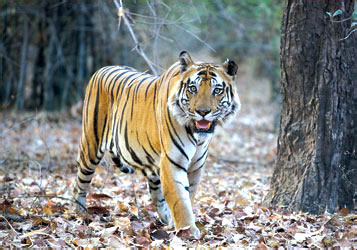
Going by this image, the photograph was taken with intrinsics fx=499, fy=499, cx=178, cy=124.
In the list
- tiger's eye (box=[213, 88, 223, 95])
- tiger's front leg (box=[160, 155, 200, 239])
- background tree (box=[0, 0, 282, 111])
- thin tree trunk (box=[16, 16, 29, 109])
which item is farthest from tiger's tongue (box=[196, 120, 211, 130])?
thin tree trunk (box=[16, 16, 29, 109])

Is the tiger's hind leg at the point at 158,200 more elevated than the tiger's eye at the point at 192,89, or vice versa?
the tiger's eye at the point at 192,89

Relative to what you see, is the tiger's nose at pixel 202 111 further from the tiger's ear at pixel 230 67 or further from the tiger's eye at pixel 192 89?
the tiger's ear at pixel 230 67

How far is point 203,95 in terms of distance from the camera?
4387 millimetres

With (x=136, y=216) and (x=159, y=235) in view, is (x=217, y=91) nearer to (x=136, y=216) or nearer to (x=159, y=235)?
(x=159, y=235)

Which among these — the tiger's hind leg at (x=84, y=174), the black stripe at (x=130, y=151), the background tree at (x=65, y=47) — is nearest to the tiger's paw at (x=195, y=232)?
the black stripe at (x=130, y=151)

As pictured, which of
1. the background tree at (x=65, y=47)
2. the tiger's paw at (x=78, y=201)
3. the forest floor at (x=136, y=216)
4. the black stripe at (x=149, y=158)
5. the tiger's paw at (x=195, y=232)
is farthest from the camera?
the background tree at (x=65, y=47)

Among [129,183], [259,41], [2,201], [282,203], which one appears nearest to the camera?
[2,201]

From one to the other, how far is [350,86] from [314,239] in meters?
1.82

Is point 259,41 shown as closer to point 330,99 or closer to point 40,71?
point 40,71

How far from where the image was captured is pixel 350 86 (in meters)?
5.25

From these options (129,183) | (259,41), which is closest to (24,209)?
Answer: (129,183)

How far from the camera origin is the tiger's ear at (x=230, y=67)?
458 cm

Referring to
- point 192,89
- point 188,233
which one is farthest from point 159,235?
point 192,89

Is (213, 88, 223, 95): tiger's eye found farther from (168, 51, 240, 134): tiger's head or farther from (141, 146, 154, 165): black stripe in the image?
(141, 146, 154, 165): black stripe
